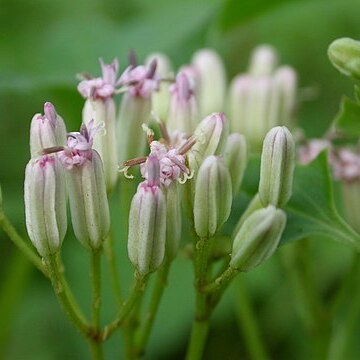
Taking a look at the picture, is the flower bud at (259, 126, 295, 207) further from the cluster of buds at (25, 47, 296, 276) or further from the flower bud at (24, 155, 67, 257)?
the flower bud at (24, 155, 67, 257)

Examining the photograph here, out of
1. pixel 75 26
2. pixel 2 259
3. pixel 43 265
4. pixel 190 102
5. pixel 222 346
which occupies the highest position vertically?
pixel 75 26

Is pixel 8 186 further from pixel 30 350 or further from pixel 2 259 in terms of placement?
pixel 30 350

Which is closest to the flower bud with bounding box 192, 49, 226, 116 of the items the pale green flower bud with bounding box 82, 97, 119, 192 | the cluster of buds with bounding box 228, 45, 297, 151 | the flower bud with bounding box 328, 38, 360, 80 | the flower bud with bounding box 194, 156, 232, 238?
the cluster of buds with bounding box 228, 45, 297, 151

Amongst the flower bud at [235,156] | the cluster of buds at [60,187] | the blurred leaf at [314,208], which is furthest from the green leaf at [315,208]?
the cluster of buds at [60,187]

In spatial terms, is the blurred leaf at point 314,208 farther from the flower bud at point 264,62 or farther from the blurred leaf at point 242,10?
the blurred leaf at point 242,10

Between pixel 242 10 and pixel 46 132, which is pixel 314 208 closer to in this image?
pixel 46 132

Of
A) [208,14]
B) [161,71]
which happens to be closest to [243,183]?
[161,71]

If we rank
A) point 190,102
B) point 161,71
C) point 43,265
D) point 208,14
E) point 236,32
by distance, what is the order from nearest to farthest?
point 43,265 → point 190,102 → point 161,71 → point 208,14 → point 236,32
